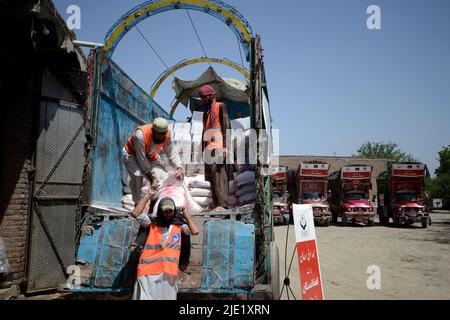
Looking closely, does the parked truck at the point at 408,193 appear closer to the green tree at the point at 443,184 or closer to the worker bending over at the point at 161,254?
the worker bending over at the point at 161,254

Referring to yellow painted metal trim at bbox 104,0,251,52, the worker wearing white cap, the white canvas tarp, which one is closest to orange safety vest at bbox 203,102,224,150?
the worker wearing white cap

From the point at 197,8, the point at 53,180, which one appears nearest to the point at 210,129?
the point at 197,8

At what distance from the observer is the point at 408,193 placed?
17.5 metres

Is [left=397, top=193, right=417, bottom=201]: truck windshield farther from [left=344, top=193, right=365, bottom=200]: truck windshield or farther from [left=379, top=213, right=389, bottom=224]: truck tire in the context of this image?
[left=379, top=213, right=389, bottom=224]: truck tire

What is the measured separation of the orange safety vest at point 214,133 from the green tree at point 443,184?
35982 mm

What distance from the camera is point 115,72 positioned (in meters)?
5.12

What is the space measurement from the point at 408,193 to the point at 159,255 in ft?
57.3

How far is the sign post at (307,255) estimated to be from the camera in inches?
143

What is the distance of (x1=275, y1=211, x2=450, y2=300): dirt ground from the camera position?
610 centimetres

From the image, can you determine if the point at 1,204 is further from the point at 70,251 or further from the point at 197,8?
the point at 197,8

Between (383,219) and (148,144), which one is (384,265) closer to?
(148,144)

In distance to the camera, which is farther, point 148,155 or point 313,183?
point 313,183

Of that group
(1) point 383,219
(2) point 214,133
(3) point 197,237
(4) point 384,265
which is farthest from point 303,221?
(1) point 383,219

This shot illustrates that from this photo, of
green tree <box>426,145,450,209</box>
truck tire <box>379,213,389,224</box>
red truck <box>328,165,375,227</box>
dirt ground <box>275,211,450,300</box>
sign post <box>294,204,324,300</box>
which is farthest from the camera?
green tree <box>426,145,450,209</box>
